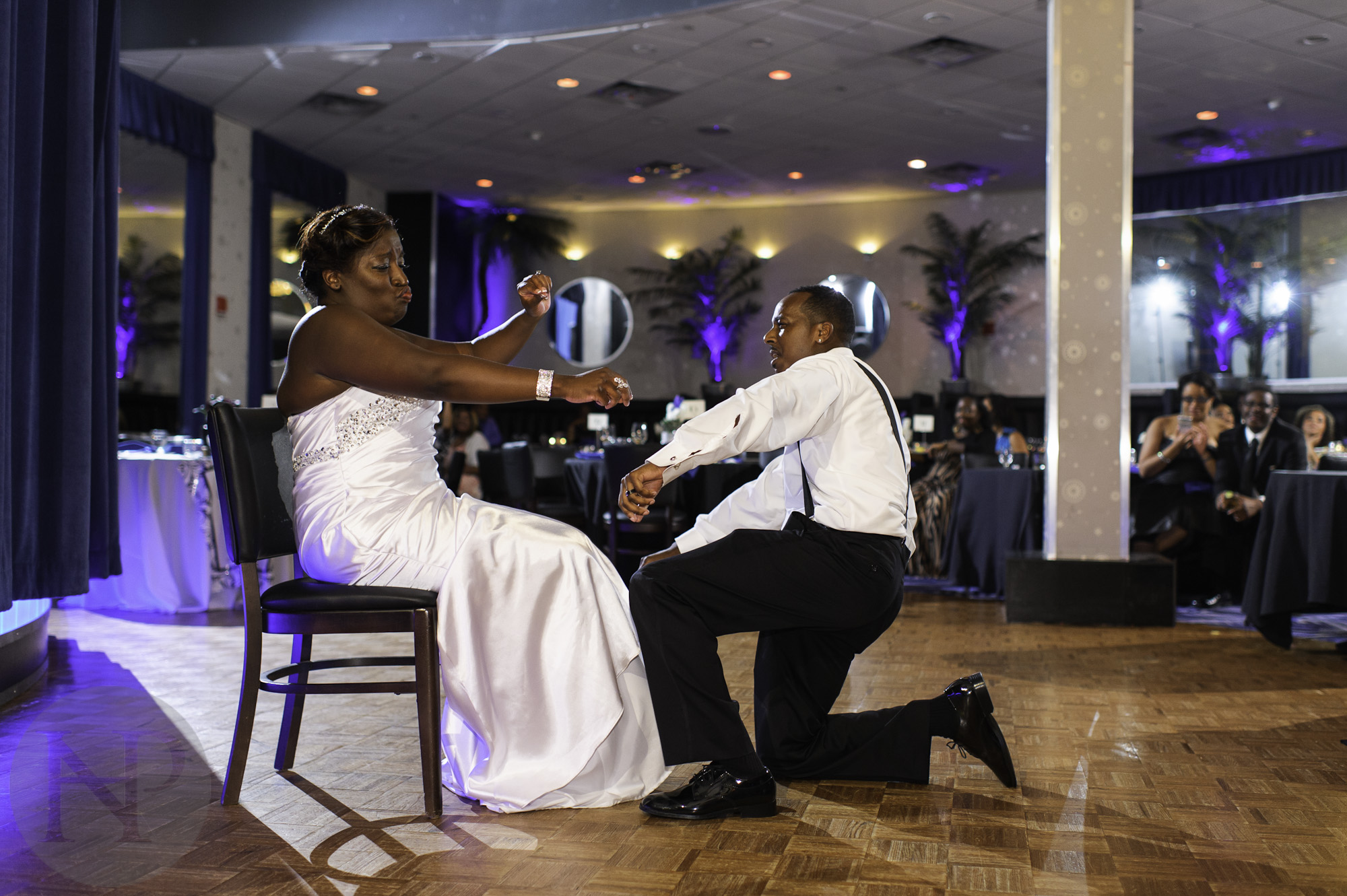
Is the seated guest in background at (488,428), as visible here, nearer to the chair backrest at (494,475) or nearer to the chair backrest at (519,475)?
the chair backrest at (494,475)

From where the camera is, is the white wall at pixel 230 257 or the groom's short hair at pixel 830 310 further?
the white wall at pixel 230 257

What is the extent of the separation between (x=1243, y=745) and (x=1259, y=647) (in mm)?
1935

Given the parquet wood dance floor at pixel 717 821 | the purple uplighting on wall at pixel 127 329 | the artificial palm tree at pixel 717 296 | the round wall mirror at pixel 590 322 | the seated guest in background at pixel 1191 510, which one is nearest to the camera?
the parquet wood dance floor at pixel 717 821

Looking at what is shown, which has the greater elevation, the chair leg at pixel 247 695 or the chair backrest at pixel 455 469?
the chair backrest at pixel 455 469

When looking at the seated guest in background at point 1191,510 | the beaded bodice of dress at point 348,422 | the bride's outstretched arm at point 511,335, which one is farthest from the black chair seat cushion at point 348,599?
the seated guest in background at point 1191,510

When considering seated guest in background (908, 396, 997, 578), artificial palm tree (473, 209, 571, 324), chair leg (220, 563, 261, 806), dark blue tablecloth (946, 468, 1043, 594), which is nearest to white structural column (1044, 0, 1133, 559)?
dark blue tablecloth (946, 468, 1043, 594)

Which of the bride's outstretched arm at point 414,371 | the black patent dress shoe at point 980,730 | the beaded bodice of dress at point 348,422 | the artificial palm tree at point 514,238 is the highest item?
the artificial palm tree at point 514,238

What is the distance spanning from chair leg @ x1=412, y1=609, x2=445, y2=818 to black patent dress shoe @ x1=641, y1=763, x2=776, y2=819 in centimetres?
44

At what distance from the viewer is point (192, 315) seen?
373 inches

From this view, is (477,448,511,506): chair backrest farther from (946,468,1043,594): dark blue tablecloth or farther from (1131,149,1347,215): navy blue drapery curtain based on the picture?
(1131,149,1347,215): navy blue drapery curtain

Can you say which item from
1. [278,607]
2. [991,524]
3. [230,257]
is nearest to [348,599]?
[278,607]

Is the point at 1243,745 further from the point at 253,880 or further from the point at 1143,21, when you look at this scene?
the point at 1143,21

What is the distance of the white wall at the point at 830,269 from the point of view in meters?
12.2

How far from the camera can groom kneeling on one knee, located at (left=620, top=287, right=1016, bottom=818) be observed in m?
2.29
